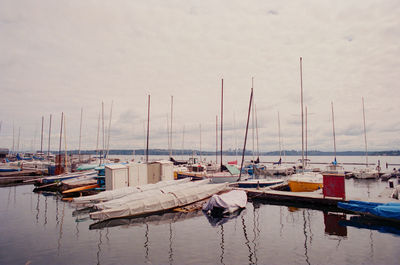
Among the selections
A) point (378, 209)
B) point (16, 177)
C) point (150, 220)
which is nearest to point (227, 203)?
point (150, 220)

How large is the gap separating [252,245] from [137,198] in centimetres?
1215

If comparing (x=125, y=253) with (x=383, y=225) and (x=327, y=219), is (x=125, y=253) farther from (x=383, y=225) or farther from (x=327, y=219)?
(x=383, y=225)

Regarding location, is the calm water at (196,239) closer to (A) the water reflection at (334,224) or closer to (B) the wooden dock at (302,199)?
(A) the water reflection at (334,224)

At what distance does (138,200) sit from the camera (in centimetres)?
2150

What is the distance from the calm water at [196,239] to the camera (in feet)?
42.8

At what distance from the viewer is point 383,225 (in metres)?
18.7

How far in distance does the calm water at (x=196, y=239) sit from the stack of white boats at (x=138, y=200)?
0.79 metres

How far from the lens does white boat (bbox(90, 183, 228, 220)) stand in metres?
19.5

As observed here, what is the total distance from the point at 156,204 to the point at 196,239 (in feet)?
22.8

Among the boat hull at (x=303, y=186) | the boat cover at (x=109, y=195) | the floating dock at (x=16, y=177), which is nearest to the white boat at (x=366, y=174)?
the boat hull at (x=303, y=186)

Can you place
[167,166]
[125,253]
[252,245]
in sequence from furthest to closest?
[167,166]
[252,245]
[125,253]

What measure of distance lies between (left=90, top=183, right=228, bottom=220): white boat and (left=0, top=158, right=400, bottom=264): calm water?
0.68m

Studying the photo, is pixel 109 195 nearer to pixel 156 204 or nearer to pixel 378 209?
pixel 156 204

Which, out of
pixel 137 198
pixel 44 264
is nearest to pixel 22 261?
pixel 44 264
